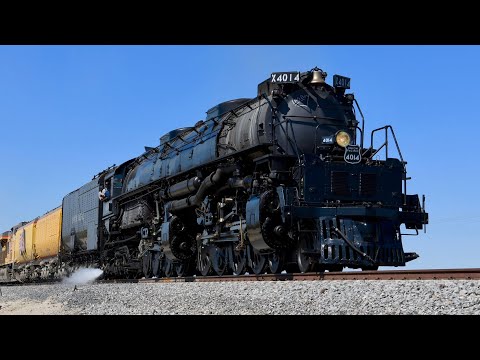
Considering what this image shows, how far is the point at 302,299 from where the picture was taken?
28.3 feet

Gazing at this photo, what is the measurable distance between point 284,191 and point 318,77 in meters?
3.32

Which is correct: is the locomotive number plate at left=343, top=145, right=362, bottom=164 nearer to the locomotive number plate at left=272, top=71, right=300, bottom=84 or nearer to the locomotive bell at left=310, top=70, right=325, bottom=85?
the locomotive bell at left=310, top=70, right=325, bottom=85

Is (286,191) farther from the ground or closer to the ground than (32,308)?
farther from the ground

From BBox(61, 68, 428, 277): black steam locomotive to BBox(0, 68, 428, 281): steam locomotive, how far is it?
25 mm

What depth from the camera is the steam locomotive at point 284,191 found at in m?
12.5

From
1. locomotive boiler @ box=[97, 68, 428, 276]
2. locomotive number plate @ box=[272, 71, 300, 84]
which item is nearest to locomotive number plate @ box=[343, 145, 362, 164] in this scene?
locomotive boiler @ box=[97, 68, 428, 276]

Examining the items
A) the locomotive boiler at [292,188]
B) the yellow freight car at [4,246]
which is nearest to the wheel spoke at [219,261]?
the locomotive boiler at [292,188]

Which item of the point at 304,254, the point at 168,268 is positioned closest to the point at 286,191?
the point at 304,254

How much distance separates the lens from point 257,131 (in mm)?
13734

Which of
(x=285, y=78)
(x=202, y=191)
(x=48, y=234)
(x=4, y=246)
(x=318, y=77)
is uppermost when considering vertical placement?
(x=318, y=77)

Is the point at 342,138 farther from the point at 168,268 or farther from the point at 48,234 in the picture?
the point at 48,234

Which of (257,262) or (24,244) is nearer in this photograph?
Result: (257,262)
